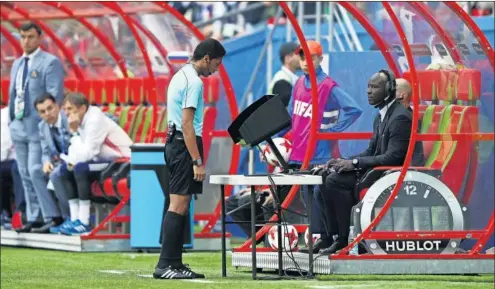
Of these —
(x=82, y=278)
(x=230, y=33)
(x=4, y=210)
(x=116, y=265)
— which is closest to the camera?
(x=82, y=278)

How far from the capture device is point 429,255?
1398 cm

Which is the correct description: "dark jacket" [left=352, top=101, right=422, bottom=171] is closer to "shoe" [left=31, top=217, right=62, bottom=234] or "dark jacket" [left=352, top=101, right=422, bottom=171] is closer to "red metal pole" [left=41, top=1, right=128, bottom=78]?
"shoe" [left=31, top=217, right=62, bottom=234]

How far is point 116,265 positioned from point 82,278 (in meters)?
2.04

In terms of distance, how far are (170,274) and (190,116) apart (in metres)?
1.33

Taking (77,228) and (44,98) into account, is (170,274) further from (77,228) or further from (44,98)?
(44,98)

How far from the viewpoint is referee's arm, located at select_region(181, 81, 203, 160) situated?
1338cm

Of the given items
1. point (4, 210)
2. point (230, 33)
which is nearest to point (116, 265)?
point (4, 210)

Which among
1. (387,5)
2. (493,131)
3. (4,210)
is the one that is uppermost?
(387,5)

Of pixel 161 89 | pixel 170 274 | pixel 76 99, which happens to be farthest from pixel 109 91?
pixel 170 274

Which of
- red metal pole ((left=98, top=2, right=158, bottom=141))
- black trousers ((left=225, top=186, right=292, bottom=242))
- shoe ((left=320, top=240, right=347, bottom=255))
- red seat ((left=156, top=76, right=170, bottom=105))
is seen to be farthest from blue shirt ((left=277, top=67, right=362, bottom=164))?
red seat ((left=156, top=76, right=170, bottom=105))

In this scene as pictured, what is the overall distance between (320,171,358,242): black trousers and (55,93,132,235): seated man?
4.92m

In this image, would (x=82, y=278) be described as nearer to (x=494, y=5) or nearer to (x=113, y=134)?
(x=113, y=134)

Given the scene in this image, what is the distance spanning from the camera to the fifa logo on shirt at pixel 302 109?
606 inches

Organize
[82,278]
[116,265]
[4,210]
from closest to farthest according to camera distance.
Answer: [82,278], [116,265], [4,210]
